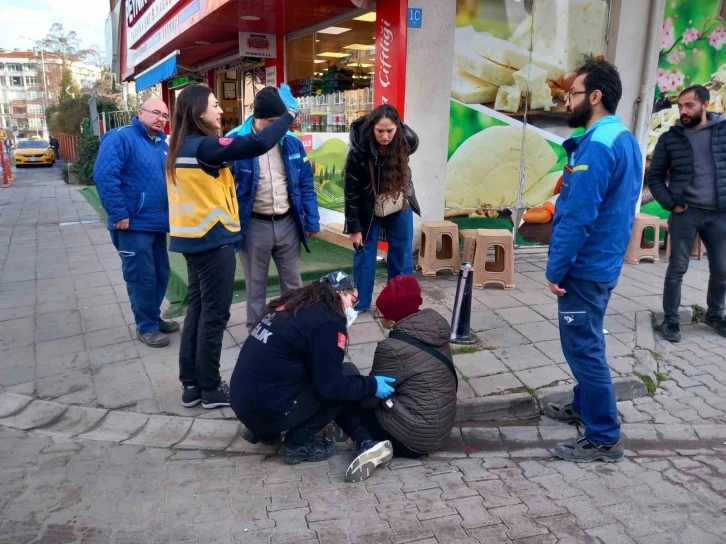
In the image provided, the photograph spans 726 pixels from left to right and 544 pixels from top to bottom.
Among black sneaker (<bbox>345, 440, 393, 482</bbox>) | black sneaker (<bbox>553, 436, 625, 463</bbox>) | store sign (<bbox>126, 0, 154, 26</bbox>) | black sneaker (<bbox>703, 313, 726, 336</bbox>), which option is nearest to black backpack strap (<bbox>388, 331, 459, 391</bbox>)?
black sneaker (<bbox>345, 440, 393, 482</bbox>)

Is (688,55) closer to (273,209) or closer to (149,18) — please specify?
(273,209)

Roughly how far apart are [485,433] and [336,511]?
1254mm

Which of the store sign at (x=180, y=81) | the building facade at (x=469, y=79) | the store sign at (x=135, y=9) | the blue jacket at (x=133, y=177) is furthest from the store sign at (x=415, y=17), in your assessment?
the store sign at (x=180, y=81)

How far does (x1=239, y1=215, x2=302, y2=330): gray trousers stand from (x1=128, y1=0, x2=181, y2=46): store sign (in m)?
6.55

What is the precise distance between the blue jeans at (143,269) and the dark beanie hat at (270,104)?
1.52m

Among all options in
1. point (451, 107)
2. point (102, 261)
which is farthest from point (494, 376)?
point (102, 261)

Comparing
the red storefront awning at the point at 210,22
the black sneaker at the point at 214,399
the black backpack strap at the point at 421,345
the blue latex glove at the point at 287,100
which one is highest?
the red storefront awning at the point at 210,22

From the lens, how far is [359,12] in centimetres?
718

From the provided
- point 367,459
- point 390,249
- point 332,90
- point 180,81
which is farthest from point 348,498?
point 180,81

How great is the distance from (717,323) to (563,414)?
238 centimetres

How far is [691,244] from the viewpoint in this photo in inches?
192

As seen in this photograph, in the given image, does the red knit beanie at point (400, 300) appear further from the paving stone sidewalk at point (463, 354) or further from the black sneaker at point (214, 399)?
the black sneaker at point (214, 399)

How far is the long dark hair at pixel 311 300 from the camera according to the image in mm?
2992

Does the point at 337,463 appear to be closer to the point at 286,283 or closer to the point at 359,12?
the point at 286,283
